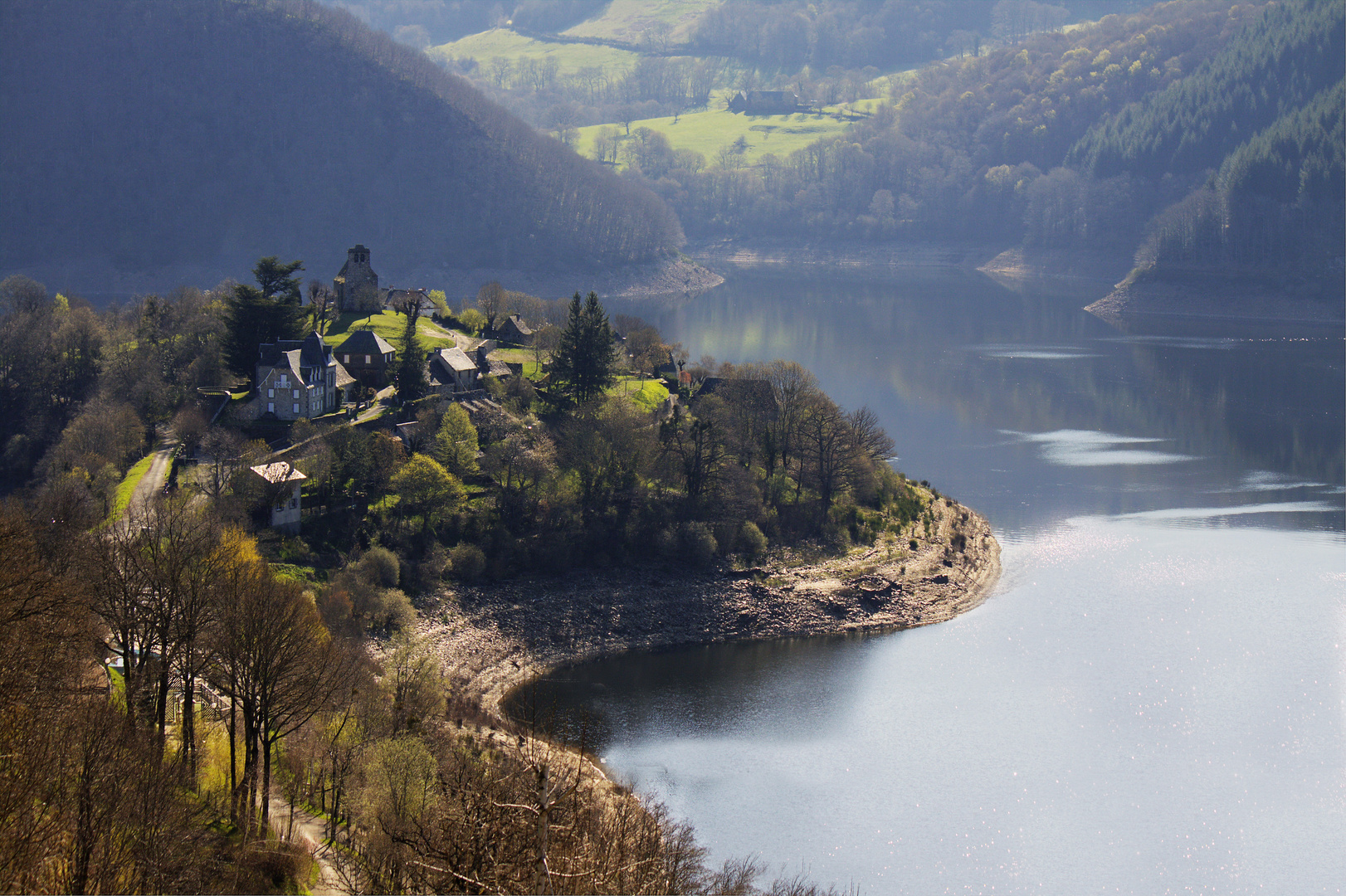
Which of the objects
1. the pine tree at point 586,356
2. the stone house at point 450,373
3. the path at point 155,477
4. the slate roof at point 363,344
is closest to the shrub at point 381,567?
the path at point 155,477

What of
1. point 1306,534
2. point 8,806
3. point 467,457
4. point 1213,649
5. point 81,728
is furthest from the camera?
point 1306,534

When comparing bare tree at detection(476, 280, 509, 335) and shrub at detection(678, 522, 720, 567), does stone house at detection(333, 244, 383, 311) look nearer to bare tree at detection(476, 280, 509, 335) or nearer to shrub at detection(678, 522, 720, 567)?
bare tree at detection(476, 280, 509, 335)

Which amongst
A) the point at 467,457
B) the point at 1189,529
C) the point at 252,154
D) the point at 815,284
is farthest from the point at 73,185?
the point at 1189,529

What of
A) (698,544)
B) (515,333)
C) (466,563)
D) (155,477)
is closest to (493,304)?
(515,333)

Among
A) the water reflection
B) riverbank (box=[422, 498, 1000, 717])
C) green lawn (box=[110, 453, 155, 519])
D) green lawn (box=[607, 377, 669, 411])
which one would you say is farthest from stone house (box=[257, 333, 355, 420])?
the water reflection

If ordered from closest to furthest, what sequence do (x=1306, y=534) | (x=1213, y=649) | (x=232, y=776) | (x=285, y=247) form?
(x=232, y=776), (x=1213, y=649), (x=1306, y=534), (x=285, y=247)

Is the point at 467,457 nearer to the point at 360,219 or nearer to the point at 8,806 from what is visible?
the point at 8,806
